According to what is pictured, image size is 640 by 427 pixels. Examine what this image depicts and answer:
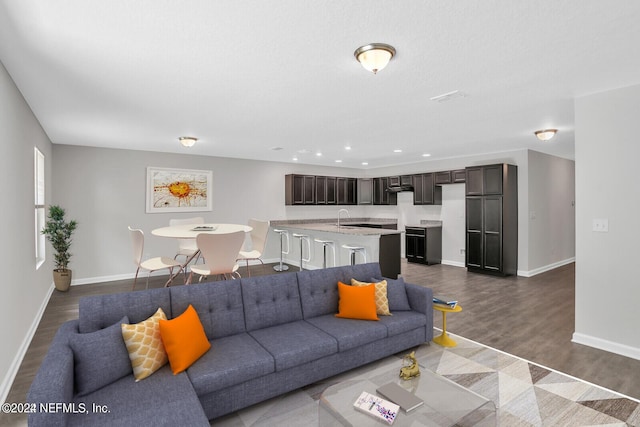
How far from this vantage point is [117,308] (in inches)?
87.1

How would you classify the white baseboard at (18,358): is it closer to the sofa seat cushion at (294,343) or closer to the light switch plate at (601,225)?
the sofa seat cushion at (294,343)

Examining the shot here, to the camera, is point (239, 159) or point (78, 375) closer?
point (78, 375)

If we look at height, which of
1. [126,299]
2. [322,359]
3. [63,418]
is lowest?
[322,359]

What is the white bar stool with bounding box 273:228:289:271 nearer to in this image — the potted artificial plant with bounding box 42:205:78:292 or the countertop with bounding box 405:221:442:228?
the countertop with bounding box 405:221:442:228

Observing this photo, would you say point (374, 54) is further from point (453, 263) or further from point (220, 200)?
point (453, 263)

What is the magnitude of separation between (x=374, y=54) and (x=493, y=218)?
5.02 meters

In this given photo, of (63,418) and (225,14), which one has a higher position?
(225,14)

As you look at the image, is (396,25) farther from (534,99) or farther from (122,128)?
(122,128)

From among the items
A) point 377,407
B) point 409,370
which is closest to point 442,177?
point 409,370

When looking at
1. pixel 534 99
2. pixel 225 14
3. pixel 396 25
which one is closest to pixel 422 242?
pixel 534 99

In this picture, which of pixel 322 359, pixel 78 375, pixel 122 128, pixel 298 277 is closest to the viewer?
pixel 78 375

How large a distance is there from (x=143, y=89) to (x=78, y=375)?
2435 millimetres

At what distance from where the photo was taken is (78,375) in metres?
1.79

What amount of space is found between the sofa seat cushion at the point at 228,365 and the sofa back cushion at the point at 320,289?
0.68 m
